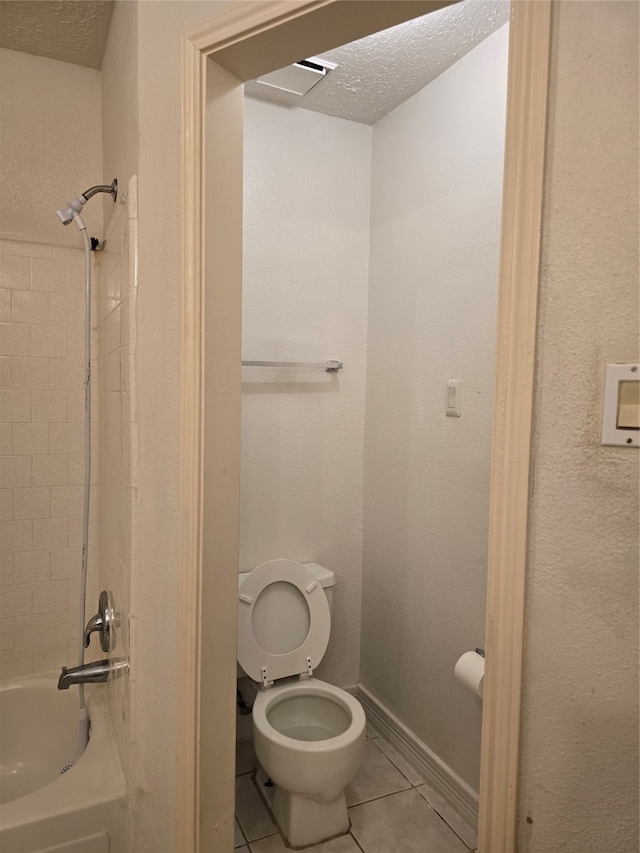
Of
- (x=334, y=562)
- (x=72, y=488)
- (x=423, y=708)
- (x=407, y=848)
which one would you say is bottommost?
(x=407, y=848)

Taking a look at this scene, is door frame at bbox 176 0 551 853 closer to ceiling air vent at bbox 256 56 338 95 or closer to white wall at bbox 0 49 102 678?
ceiling air vent at bbox 256 56 338 95

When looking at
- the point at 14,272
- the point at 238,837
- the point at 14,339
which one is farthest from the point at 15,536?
the point at 238,837

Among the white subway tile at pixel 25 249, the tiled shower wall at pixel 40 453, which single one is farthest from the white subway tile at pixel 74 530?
the white subway tile at pixel 25 249

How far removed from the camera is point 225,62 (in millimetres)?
1127

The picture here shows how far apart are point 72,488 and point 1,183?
105 cm

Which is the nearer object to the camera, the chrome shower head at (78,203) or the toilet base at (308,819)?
the chrome shower head at (78,203)

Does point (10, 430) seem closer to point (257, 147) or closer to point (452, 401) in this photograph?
point (257, 147)

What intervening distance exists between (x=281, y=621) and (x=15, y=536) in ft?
3.28

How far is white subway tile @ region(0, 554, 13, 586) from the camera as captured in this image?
1.82 metres

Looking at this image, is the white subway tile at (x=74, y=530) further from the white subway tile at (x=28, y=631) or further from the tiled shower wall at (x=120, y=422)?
the white subway tile at (x=28, y=631)

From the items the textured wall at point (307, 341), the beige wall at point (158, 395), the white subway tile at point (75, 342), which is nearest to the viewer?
the beige wall at point (158, 395)

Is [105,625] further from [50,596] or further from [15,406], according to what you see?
[15,406]

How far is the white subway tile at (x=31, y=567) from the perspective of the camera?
72.5 inches

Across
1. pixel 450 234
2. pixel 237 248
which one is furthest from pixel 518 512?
pixel 450 234
